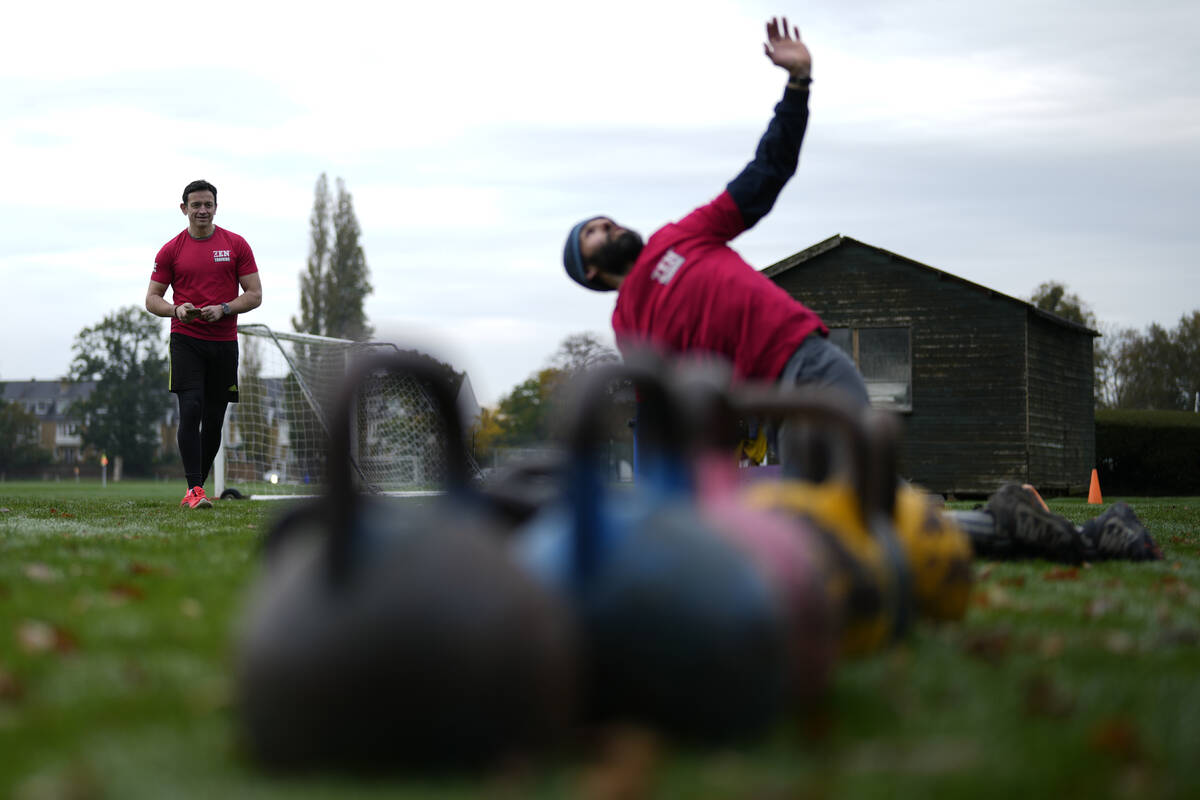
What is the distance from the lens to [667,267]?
546cm

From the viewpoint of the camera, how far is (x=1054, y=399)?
1185 inches

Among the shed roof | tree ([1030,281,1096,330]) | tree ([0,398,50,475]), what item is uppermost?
tree ([1030,281,1096,330])

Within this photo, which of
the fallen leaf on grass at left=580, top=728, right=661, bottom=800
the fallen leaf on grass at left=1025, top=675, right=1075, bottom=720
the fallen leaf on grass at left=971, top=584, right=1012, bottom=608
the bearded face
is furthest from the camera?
the bearded face

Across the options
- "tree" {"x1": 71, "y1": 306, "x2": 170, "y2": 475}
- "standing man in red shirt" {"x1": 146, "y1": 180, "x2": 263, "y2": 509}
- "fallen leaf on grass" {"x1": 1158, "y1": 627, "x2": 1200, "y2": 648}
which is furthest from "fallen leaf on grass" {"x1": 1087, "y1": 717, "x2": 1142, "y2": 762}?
"tree" {"x1": 71, "y1": 306, "x2": 170, "y2": 475}

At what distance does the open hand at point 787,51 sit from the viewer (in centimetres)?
543

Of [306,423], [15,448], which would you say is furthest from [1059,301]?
[15,448]

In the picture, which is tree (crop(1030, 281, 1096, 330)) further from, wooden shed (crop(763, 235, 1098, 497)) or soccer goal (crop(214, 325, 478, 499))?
soccer goal (crop(214, 325, 478, 499))

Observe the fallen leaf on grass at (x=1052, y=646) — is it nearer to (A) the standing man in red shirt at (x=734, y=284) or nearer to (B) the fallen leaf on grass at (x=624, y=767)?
(A) the standing man in red shirt at (x=734, y=284)

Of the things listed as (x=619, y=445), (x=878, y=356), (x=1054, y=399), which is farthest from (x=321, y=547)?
(x=619, y=445)

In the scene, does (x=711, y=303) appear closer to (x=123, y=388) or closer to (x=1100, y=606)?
(x=1100, y=606)

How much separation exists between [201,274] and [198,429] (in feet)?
5.12

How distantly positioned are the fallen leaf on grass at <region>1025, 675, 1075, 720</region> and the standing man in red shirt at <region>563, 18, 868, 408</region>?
2.26m

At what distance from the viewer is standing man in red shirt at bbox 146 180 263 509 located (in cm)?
1134

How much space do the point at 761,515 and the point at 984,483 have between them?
27.0 meters
